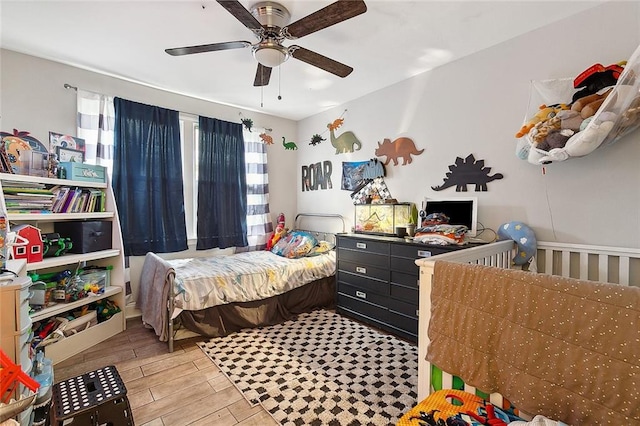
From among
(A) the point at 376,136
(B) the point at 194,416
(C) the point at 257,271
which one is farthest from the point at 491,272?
(A) the point at 376,136

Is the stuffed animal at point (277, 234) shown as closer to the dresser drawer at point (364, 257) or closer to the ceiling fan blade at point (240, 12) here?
the dresser drawer at point (364, 257)

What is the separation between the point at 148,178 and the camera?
10.7 ft

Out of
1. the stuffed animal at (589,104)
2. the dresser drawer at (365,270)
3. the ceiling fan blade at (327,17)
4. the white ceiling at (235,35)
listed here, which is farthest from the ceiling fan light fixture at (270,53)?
the dresser drawer at (365,270)

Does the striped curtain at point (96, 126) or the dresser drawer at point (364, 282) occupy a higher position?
the striped curtain at point (96, 126)

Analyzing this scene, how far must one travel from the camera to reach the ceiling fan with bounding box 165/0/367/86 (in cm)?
161

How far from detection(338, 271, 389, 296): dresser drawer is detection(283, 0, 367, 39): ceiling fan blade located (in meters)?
2.20

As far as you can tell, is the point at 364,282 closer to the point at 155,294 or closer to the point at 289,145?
the point at 155,294

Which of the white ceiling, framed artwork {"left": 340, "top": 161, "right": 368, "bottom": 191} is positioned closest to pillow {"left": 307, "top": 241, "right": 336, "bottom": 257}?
framed artwork {"left": 340, "top": 161, "right": 368, "bottom": 191}

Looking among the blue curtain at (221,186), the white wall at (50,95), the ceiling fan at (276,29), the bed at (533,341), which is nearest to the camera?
the bed at (533,341)

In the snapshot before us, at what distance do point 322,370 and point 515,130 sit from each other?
8.10 ft

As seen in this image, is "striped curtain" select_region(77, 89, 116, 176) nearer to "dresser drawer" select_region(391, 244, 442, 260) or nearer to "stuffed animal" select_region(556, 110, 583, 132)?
"dresser drawer" select_region(391, 244, 442, 260)

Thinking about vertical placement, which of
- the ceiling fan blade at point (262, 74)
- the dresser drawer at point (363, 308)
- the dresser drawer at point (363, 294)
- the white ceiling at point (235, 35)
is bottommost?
the dresser drawer at point (363, 308)

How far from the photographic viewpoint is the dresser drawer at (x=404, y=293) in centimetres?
261

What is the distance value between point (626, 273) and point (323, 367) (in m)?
2.14
